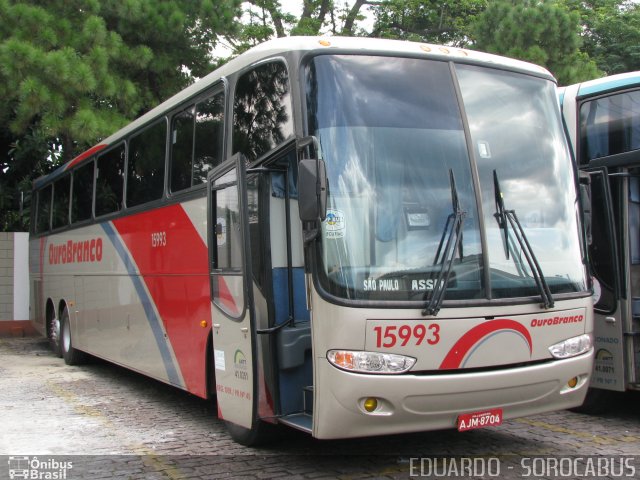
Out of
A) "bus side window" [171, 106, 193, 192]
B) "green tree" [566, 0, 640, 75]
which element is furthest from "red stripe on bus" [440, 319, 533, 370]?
"green tree" [566, 0, 640, 75]

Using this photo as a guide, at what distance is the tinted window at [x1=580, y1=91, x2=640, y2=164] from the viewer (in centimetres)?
745

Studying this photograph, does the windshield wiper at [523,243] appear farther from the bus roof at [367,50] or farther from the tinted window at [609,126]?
the tinted window at [609,126]

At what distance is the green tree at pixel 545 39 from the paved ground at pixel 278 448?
9.63m

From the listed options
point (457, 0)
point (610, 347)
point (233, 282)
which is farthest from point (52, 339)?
point (457, 0)

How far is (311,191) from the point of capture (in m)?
5.04

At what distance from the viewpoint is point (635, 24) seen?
23.8 metres

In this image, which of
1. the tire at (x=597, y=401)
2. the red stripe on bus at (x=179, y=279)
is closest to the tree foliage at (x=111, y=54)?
the red stripe on bus at (x=179, y=279)

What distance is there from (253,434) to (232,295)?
1.25 m

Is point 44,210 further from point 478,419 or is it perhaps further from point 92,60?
point 478,419

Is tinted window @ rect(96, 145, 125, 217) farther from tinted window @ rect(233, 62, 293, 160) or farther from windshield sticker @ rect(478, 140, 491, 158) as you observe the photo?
windshield sticker @ rect(478, 140, 491, 158)

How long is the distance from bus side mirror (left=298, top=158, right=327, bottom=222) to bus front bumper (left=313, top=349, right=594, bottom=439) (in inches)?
39.6

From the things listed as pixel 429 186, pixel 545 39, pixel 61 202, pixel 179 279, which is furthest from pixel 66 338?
pixel 545 39

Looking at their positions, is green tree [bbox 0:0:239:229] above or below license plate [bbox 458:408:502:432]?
above

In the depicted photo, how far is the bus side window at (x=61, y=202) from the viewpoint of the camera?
12.3 meters
